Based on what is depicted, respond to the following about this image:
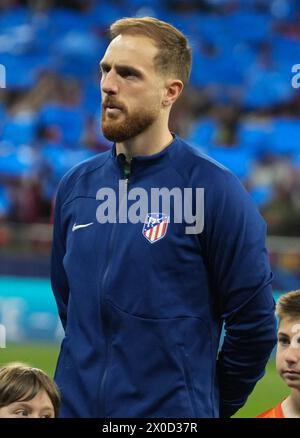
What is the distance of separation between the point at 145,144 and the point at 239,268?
0.50 m

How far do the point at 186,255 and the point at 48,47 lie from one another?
12.9 metres

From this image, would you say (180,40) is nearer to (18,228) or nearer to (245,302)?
(245,302)

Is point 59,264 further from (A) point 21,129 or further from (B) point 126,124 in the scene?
(A) point 21,129

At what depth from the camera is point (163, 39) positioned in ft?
11.5

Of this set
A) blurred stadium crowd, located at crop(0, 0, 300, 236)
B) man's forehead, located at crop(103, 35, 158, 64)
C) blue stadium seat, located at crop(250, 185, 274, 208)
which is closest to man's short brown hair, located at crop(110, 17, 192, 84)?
man's forehead, located at crop(103, 35, 158, 64)

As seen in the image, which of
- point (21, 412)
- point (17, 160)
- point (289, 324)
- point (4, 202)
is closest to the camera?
point (21, 412)

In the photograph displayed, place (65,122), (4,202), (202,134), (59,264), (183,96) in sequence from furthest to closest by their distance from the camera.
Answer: (183,96), (202,134), (65,122), (4,202), (59,264)

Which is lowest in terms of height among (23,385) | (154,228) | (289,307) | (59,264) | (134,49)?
(23,385)

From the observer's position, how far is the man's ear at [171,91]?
351cm

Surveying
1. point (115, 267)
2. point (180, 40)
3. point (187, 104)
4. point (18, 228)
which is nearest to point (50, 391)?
point (115, 267)

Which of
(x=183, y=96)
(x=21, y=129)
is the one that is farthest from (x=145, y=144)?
(x=183, y=96)

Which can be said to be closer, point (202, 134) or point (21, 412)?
point (21, 412)

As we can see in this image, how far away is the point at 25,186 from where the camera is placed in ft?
39.1

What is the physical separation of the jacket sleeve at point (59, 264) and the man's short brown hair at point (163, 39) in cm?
56
